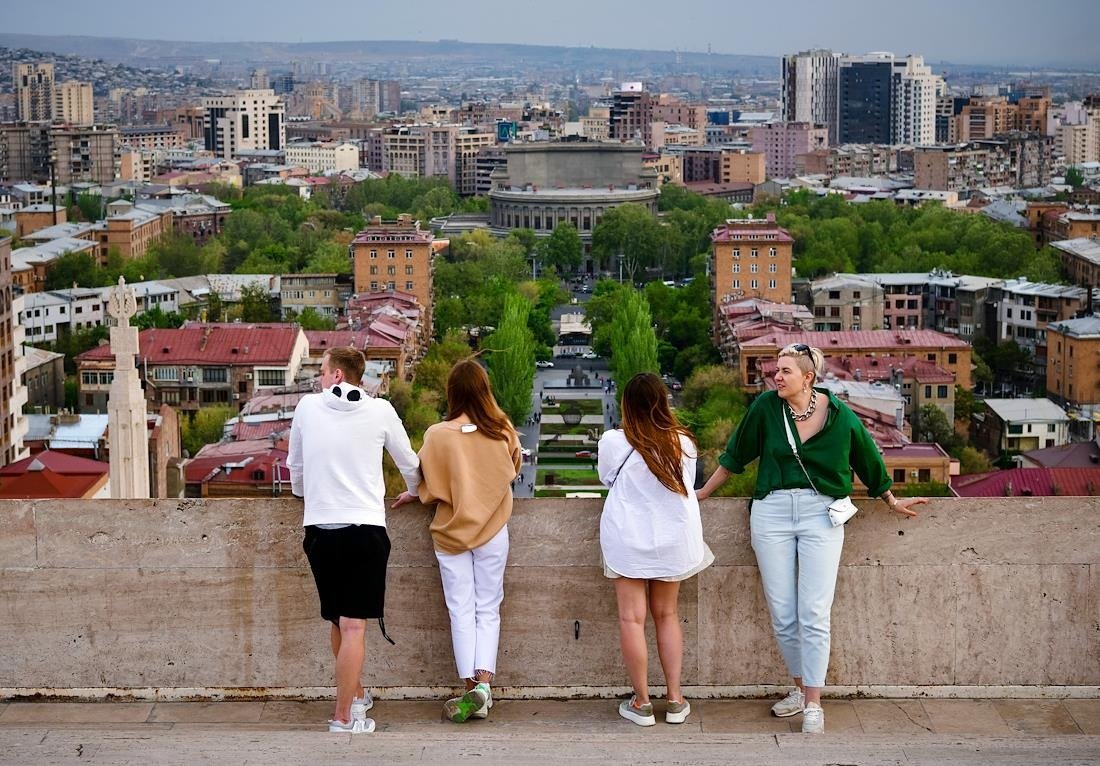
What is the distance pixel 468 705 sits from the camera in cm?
591

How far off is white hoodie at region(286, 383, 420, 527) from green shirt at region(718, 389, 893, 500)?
3.04 feet

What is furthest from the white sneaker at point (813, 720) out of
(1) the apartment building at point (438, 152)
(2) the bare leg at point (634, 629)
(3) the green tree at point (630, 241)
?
(1) the apartment building at point (438, 152)

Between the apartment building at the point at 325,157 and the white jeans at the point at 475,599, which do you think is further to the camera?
the apartment building at the point at 325,157

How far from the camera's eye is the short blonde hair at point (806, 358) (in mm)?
5875

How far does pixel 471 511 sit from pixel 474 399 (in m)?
0.31

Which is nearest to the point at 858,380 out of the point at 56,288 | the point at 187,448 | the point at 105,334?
the point at 187,448

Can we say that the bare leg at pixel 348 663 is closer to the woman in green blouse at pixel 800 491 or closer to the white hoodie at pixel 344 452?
the white hoodie at pixel 344 452

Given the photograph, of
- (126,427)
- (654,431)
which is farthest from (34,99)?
(654,431)

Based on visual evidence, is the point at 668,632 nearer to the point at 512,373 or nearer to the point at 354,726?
the point at 354,726

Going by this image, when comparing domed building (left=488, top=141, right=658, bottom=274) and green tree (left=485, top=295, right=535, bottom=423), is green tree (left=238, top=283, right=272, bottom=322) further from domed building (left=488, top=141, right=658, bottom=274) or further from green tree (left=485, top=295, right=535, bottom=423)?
domed building (left=488, top=141, right=658, bottom=274)

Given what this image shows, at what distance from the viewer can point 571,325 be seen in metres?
52.5

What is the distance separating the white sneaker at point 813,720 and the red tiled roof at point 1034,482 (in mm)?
19842

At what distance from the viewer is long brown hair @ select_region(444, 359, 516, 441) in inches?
233

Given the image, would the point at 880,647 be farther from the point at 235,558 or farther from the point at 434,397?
the point at 434,397
